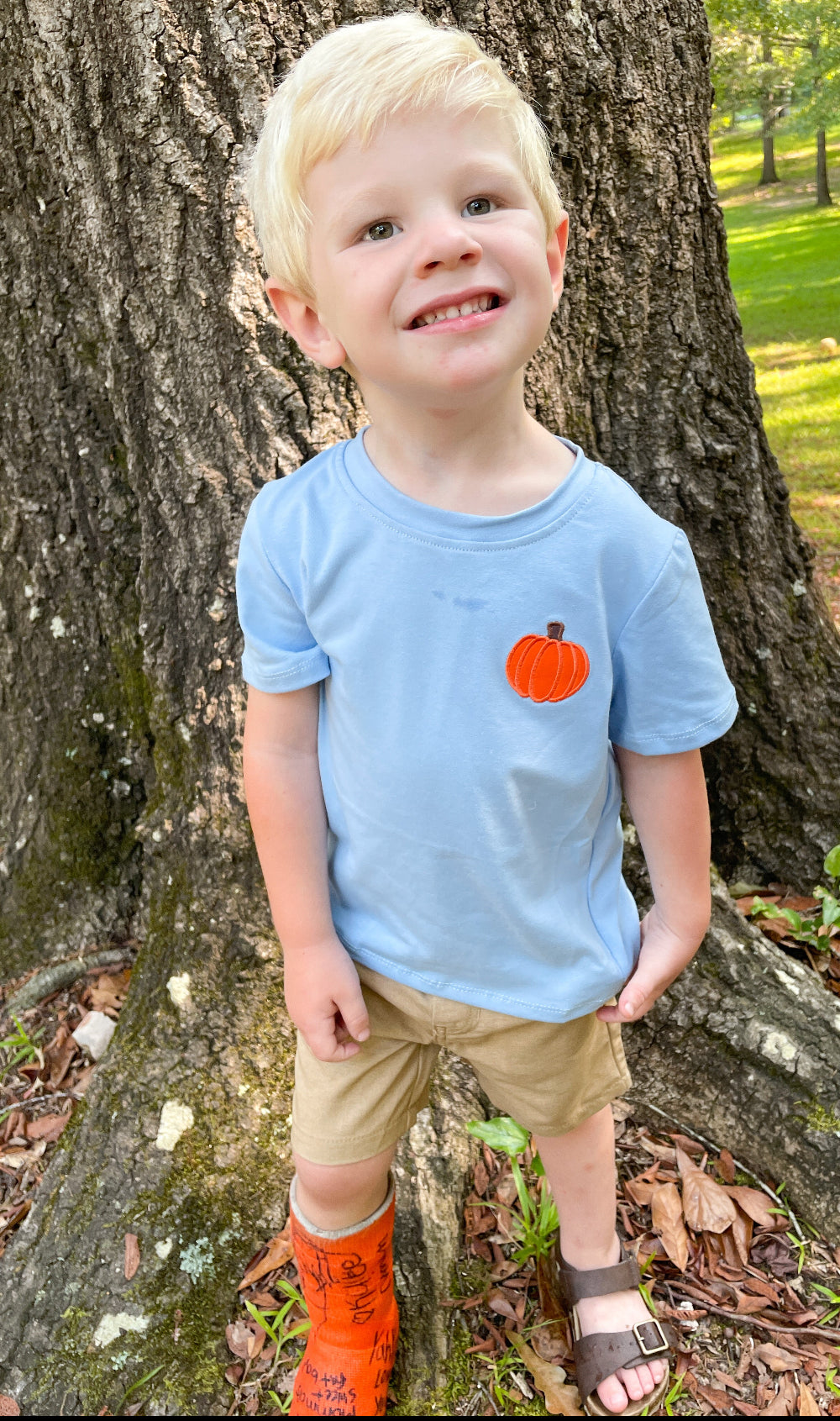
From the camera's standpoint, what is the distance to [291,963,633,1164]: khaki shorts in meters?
1.62

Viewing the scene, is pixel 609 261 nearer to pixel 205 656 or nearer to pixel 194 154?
pixel 194 154

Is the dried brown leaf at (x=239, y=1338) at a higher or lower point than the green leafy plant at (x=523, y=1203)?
lower

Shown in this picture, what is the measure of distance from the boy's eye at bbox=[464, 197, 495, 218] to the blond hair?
0.28 feet

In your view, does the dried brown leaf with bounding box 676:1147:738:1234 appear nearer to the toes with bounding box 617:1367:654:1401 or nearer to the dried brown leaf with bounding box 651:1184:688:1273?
the dried brown leaf with bounding box 651:1184:688:1273

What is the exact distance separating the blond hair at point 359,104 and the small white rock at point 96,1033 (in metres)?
1.91

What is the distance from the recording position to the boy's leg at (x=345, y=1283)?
1756mm

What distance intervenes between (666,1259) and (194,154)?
228 cm

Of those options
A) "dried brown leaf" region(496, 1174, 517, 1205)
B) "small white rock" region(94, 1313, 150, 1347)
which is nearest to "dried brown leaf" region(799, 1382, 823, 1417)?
"dried brown leaf" region(496, 1174, 517, 1205)

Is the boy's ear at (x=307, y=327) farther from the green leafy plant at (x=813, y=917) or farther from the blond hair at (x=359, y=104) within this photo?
the green leafy plant at (x=813, y=917)

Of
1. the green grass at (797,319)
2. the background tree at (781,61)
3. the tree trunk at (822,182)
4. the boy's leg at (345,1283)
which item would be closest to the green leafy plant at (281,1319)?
the boy's leg at (345,1283)

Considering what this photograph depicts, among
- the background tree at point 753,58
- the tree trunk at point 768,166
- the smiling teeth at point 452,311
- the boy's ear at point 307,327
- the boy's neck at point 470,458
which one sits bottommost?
the tree trunk at point 768,166

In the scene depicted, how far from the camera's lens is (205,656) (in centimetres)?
A: 212

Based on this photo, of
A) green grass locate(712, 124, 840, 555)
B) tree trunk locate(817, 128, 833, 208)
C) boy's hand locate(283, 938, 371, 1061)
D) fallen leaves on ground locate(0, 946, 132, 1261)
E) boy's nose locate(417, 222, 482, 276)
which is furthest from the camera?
tree trunk locate(817, 128, 833, 208)

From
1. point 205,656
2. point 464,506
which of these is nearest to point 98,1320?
point 205,656
